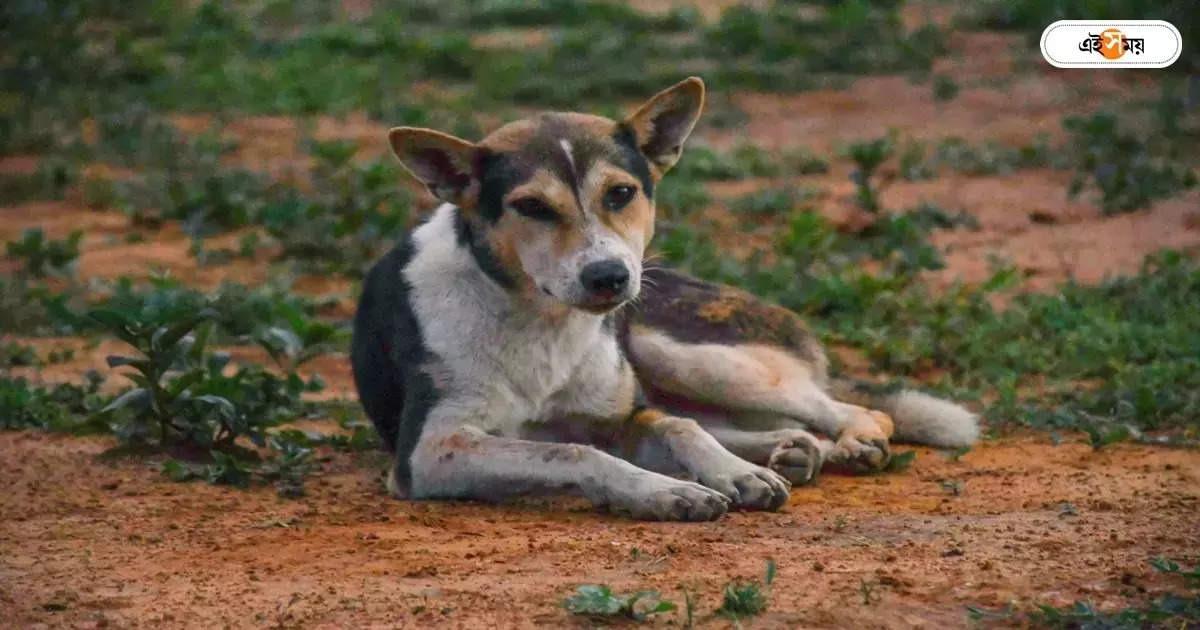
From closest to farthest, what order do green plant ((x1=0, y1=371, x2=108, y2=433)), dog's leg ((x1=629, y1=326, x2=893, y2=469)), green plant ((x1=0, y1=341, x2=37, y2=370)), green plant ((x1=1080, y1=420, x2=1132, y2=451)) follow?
green plant ((x1=1080, y1=420, x2=1132, y2=451))
dog's leg ((x1=629, y1=326, x2=893, y2=469))
green plant ((x1=0, y1=371, x2=108, y2=433))
green plant ((x1=0, y1=341, x2=37, y2=370))

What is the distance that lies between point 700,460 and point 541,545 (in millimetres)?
984

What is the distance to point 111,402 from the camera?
6.82m

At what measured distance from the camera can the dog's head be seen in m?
5.71

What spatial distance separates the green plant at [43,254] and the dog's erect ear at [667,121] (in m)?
4.46

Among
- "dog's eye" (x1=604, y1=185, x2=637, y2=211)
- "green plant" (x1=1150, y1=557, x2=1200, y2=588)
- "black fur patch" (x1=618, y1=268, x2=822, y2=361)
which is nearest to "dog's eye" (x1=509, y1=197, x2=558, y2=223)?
"dog's eye" (x1=604, y1=185, x2=637, y2=211)

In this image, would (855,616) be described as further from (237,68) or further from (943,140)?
(237,68)

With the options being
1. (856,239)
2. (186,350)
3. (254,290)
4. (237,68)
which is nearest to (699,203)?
(856,239)

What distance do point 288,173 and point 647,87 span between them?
3.54 m

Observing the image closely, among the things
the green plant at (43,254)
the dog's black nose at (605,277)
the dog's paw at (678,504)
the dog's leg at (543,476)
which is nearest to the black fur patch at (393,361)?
the dog's leg at (543,476)

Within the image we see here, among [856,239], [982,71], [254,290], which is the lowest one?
[254,290]

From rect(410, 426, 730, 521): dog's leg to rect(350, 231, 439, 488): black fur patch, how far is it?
132 millimetres

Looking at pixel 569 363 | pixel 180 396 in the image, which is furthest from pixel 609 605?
pixel 180 396

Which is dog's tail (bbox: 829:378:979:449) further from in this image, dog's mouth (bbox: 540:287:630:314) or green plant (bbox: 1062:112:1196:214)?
green plant (bbox: 1062:112:1196:214)

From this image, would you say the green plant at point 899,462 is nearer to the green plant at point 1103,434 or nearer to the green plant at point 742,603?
the green plant at point 1103,434
